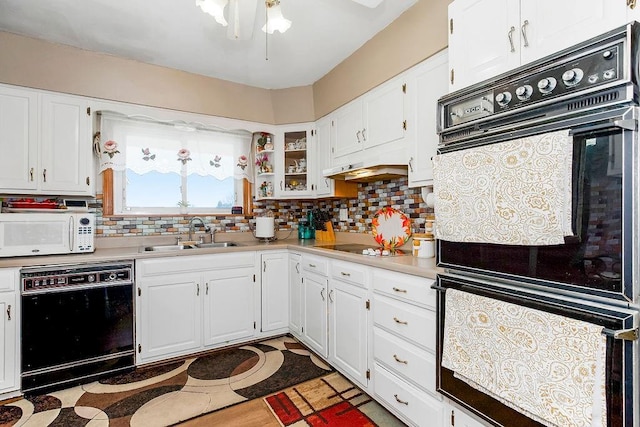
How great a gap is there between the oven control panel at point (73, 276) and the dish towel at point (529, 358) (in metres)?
2.23

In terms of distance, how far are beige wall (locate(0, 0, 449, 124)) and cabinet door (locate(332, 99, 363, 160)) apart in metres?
0.10

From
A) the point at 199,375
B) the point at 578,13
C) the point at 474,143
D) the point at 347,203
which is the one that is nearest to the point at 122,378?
the point at 199,375

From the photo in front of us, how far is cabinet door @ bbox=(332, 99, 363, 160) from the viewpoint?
2619 millimetres

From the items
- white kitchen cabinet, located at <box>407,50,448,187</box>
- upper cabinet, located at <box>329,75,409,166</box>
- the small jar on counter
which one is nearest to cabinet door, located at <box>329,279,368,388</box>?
the small jar on counter

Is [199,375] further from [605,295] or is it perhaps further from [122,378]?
[605,295]

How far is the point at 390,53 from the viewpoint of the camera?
2.25 meters

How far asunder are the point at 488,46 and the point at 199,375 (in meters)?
2.68

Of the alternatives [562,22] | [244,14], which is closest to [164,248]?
[244,14]

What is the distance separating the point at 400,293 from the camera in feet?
5.79

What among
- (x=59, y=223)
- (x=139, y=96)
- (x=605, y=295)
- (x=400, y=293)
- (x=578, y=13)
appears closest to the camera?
(x=605, y=295)

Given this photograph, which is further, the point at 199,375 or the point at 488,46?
the point at 199,375

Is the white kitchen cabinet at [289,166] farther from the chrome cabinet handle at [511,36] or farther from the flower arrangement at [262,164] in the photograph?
the chrome cabinet handle at [511,36]

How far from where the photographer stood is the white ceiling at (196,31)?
2025mm

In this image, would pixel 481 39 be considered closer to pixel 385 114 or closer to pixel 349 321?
pixel 385 114
